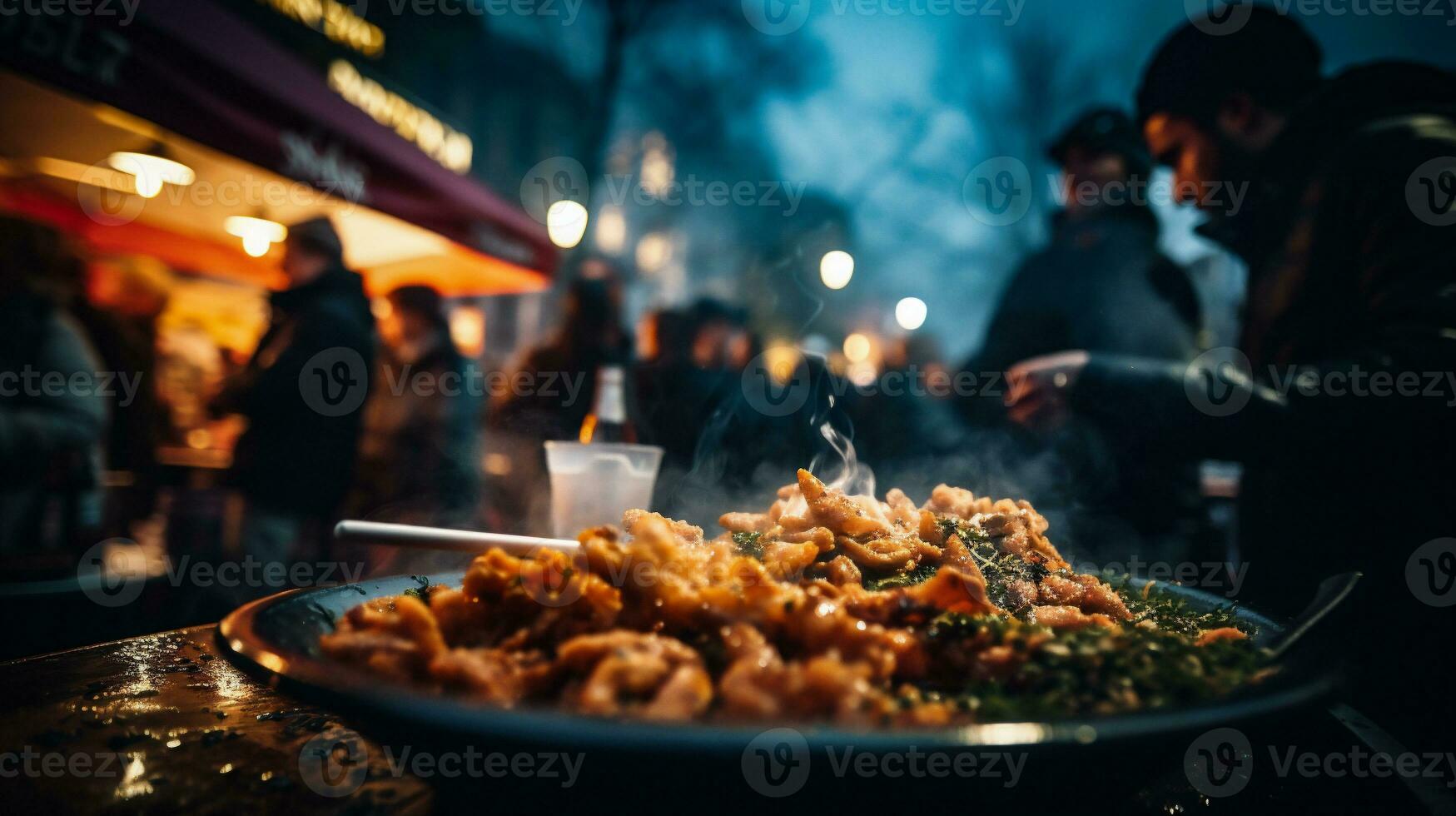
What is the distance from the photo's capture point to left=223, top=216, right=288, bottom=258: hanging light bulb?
300 inches

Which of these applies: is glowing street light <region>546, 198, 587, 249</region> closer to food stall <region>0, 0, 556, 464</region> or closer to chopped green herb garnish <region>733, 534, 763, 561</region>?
food stall <region>0, 0, 556, 464</region>

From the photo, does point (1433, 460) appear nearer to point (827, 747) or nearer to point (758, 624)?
point (758, 624)

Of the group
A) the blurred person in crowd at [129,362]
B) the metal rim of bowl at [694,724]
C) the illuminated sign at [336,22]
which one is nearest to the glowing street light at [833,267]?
the metal rim of bowl at [694,724]

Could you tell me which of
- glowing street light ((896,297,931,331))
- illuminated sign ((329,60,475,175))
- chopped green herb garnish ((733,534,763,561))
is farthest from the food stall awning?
glowing street light ((896,297,931,331))

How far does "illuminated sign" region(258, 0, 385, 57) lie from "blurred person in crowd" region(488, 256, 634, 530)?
26.1 feet

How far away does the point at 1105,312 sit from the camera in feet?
16.9

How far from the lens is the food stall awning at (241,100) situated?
11.6 feet

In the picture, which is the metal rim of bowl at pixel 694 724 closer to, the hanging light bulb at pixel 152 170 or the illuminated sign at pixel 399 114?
the hanging light bulb at pixel 152 170

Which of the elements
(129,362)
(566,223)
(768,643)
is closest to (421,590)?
(768,643)

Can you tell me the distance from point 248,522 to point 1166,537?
6.65 meters

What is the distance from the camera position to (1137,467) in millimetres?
4383

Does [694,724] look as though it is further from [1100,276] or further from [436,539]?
[1100,276]

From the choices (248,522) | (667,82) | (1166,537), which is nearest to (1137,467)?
(1166,537)

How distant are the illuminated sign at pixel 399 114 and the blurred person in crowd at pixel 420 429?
538 centimetres
